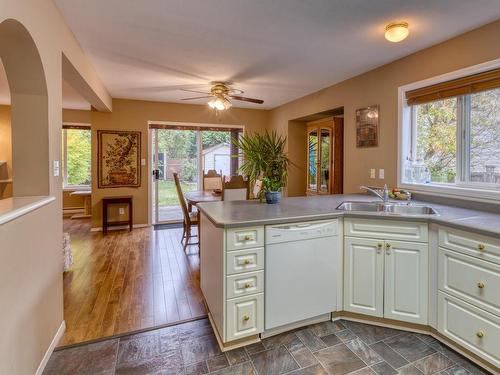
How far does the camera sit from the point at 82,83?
312 centimetres

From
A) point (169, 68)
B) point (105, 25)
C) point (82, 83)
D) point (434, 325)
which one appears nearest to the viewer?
point (434, 325)

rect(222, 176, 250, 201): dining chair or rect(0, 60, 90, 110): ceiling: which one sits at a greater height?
rect(0, 60, 90, 110): ceiling

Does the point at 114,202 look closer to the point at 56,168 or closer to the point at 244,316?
the point at 56,168

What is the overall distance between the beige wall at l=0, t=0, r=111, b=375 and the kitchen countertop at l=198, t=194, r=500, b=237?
1.04 m

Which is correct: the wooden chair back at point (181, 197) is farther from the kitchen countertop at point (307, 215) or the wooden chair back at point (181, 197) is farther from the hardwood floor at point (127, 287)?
the kitchen countertop at point (307, 215)

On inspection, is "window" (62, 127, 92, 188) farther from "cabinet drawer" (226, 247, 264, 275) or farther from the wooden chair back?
"cabinet drawer" (226, 247, 264, 275)

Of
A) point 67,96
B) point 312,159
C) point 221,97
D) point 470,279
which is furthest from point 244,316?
point 67,96

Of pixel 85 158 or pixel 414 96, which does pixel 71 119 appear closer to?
pixel 85 158

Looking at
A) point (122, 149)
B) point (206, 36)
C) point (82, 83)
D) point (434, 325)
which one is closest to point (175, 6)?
point (206, 36)

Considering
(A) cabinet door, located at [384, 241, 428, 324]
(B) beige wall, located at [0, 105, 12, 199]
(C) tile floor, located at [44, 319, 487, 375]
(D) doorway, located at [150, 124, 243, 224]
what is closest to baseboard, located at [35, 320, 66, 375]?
(C) tile floor, located at [44, 319, 487, 375]

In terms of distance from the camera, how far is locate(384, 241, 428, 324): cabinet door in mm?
2004

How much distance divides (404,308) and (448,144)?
164 cm

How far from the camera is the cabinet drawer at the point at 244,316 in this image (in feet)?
6.10

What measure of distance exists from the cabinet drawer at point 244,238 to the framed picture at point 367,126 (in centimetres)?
216
